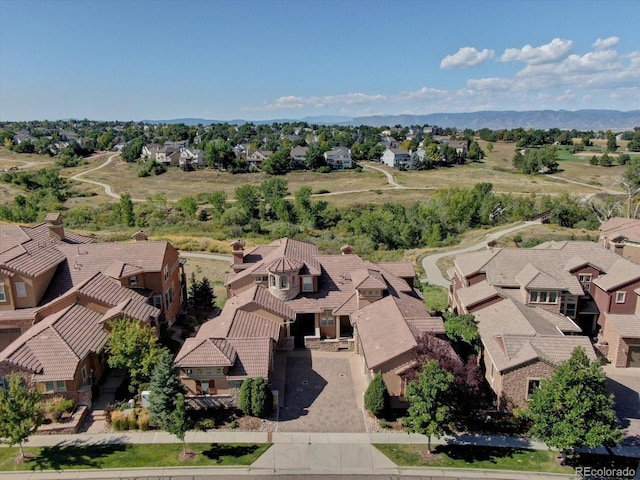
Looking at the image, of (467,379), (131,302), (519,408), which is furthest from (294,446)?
(131,302)

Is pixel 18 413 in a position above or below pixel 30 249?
below

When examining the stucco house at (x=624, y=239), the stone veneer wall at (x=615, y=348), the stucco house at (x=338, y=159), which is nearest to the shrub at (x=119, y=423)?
the stone veneer wall at (x=615, y=348)

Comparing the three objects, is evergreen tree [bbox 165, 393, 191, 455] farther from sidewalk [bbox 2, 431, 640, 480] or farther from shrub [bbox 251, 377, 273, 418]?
shrub [bbox 251, 377, 273, 418]

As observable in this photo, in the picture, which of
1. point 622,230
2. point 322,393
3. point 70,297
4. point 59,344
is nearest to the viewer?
point 59,344

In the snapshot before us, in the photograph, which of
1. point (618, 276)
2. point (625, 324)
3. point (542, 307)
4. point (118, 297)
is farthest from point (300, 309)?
point (618, 276)

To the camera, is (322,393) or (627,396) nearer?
(322,393)

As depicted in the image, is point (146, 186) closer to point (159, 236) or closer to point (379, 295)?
point (159, 236)

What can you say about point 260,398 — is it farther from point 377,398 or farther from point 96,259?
point 96,259
